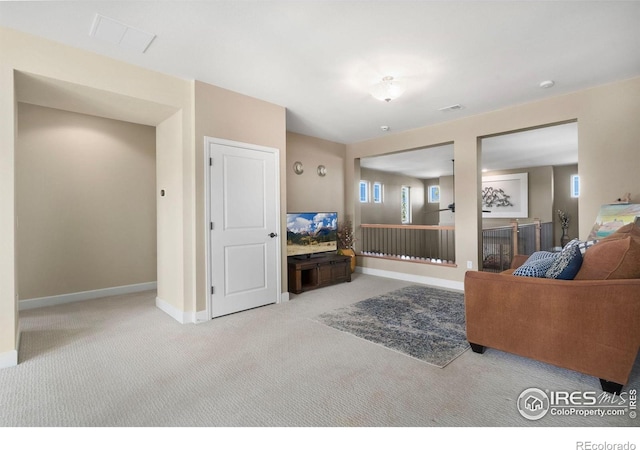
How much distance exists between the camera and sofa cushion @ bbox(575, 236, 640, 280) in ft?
6.46

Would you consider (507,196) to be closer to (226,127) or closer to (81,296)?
(226,127)

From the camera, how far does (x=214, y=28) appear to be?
2455mm

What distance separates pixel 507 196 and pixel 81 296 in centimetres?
1057

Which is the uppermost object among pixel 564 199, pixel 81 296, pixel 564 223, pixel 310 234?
pixel 564 199

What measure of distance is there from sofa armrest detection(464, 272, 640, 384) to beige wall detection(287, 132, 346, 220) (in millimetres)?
3541

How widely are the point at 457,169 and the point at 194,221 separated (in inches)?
154

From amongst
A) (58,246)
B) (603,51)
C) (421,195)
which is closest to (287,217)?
(58,246)

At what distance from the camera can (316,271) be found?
15.8ft

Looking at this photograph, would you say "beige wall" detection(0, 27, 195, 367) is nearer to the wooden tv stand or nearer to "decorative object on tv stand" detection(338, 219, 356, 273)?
the wooden tv stand

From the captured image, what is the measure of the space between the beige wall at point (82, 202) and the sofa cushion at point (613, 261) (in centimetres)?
526

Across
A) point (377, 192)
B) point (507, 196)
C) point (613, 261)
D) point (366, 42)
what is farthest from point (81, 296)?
point (507, 196)

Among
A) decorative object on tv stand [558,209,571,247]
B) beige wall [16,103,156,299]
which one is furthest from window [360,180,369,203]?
beige wall [16,103,156,299]

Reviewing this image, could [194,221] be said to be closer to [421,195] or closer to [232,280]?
[232,280]
